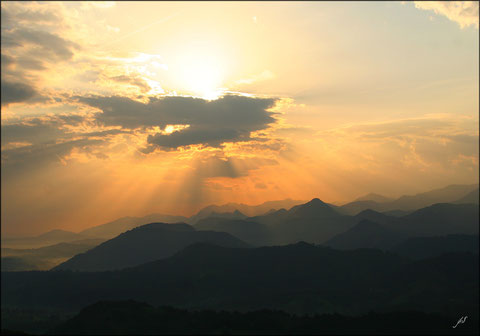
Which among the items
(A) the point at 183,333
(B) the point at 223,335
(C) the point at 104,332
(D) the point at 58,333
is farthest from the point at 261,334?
(D) the point at 58,333

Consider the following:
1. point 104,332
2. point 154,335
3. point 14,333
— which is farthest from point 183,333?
point 14,333

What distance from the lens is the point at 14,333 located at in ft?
590

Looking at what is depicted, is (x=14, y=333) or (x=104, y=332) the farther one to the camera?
(x=104, y=332)

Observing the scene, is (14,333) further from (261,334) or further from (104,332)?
(261,334)

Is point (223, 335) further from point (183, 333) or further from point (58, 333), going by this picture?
point (58, 333)

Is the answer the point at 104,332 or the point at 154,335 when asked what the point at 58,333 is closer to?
the point at 104,332

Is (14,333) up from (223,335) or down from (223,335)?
up

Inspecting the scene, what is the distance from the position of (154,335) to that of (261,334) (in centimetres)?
5295

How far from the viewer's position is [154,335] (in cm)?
19550

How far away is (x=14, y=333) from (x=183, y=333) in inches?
3021

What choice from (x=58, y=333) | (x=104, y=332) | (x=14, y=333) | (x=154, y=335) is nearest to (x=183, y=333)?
(x=154, y=335)

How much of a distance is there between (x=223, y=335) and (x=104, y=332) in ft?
194

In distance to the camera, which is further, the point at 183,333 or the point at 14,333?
the point at 183,333

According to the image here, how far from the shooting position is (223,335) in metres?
192
